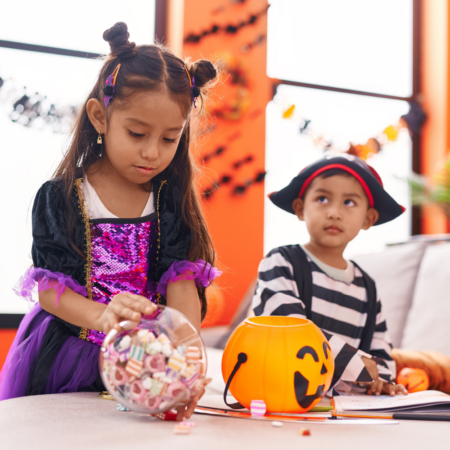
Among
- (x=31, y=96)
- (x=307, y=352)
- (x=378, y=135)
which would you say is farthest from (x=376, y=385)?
(x=378, y=135)

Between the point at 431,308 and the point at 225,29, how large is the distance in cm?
208

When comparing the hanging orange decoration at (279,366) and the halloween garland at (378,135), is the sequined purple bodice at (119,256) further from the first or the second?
→ the halloween garland at (378,135)

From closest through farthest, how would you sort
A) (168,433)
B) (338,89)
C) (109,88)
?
(168,433)
(109,88)
(338,89)

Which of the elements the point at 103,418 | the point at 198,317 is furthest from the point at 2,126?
the point at 103,418

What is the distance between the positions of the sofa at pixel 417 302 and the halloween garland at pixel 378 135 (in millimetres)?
1425

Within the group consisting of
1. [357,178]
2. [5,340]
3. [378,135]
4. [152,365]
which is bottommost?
[5,340]

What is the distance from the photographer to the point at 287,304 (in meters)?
1.14

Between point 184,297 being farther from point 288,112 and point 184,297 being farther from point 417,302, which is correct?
point 288,112

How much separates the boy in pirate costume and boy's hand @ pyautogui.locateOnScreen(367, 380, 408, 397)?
0.08m

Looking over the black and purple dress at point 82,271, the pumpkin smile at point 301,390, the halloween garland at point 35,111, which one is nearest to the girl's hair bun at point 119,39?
the black and purple dress at point 82,271

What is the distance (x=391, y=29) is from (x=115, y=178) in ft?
11.7

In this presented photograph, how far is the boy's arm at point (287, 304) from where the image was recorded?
105 cm

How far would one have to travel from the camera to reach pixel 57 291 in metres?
0.87

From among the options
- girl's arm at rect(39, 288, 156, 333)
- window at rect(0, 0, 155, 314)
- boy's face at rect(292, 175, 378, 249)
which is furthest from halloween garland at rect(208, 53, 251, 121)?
girl's arm at rect(39, 288, 156, 333)
